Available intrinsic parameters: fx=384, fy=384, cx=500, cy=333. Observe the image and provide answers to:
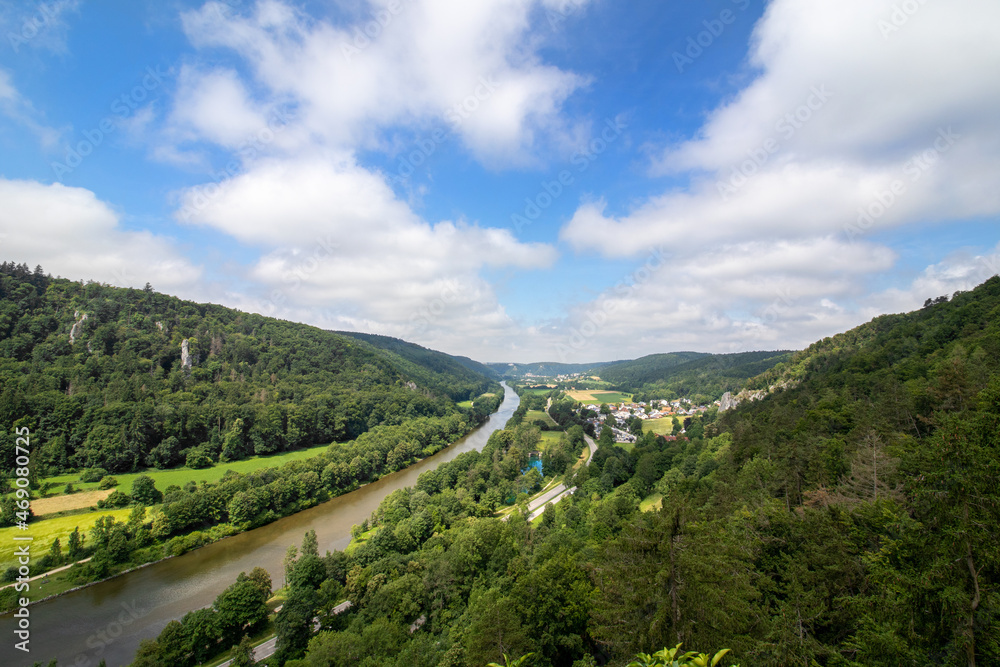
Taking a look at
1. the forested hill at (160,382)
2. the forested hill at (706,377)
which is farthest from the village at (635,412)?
the forested hill at (160,382)

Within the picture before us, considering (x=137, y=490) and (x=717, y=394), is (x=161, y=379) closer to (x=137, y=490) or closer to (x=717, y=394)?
(x=137, y=490)

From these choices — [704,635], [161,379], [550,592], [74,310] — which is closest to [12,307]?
[74,310]

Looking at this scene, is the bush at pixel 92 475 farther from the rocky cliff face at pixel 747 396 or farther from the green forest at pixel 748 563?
the rocky cliff face at pixel 747 396

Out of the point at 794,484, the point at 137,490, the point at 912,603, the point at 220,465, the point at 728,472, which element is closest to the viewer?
the point at 912,603

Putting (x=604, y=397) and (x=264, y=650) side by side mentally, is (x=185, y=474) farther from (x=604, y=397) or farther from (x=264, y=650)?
(x=604, y=397)

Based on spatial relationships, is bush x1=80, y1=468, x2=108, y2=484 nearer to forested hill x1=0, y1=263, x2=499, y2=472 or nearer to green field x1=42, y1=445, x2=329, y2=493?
green field x1=42, y1=445, x2=329, y2=493

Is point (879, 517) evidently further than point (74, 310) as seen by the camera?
No

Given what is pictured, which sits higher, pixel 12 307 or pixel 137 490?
pixel 12 307
